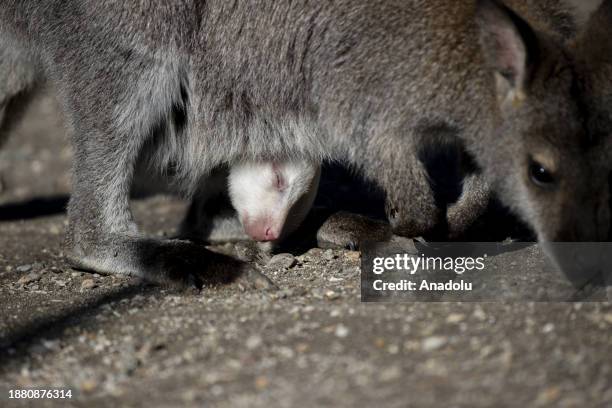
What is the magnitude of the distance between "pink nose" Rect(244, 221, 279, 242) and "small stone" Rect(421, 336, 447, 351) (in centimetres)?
156

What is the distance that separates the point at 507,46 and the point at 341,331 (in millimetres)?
1175

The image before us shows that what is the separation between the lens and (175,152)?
4.29 metres

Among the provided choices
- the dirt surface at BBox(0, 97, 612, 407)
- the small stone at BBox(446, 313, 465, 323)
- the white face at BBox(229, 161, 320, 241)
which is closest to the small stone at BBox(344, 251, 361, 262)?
the dirt surface at BBox(0, 97, 612, 407)

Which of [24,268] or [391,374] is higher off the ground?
[391,374]

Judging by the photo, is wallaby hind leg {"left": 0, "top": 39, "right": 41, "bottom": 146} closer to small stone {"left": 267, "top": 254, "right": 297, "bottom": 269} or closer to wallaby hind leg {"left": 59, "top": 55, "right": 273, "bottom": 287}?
wallaby hind leg {"left": 59, "top": 55, "right": 273, "bottom": 287}

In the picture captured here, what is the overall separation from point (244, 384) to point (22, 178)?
4.06 metres

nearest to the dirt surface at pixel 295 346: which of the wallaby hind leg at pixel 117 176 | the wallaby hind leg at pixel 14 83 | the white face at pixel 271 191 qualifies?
the wallaby hind leg at pixel 117 176

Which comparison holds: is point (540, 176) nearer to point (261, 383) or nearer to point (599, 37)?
point (599, 37)

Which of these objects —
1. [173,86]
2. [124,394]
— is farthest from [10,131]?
[124,394]

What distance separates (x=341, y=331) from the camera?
3082mm

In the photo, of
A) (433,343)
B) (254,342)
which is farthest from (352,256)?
(433,343)

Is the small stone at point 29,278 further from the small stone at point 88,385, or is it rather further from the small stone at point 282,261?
the small stone at point 88,385

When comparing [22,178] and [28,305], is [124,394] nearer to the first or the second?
[28,305]

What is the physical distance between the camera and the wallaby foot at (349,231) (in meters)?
4.29
